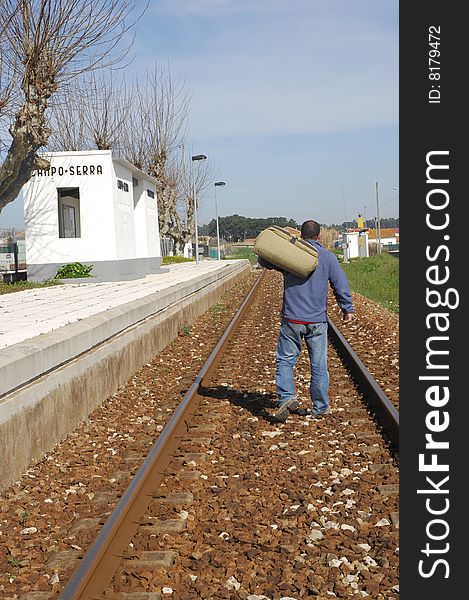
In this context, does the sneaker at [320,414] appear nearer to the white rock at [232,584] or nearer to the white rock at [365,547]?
the white rock at [365,547]

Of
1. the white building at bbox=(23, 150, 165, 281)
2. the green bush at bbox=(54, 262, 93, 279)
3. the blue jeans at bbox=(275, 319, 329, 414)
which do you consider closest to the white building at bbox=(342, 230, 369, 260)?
the white building at bbox=(23, 150, 165, 281)

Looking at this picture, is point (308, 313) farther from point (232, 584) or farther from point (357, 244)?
point (357, 244)

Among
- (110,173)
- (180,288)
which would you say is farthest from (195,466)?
(110,173)

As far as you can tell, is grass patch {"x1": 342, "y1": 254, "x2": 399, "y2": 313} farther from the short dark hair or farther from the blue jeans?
the short dark hair

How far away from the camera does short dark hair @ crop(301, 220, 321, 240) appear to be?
791 centimetres

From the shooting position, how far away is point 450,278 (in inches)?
95.7

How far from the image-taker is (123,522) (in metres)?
5.10

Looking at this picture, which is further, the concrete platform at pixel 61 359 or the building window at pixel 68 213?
the building window at pixel 68 213

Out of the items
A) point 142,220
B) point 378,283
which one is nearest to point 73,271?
point 142,220

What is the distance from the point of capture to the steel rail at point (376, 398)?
7.19m

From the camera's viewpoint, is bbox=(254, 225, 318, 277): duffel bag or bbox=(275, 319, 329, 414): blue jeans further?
bbox=(275, 319, 329, 414): blue jeans

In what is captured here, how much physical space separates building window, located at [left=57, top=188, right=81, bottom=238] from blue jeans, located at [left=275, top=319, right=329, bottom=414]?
1959cm

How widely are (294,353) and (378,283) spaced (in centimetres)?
2945

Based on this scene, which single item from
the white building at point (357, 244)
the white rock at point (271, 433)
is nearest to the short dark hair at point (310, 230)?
the white rock at point (271, 433)
